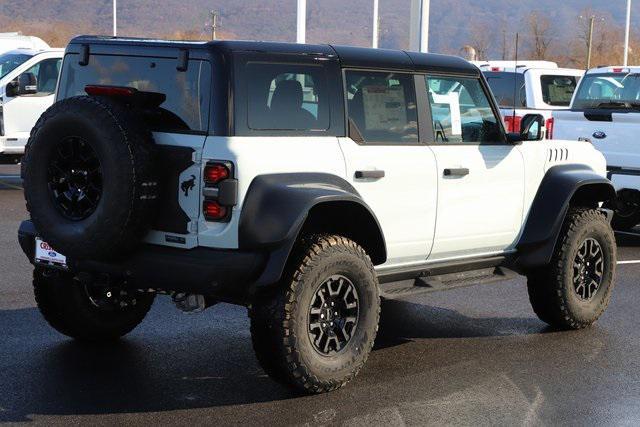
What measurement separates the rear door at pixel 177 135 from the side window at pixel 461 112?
1.76 metres

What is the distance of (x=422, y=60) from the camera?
720cm

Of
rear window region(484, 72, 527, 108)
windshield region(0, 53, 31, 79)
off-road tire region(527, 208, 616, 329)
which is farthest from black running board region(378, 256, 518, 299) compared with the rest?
windshield region(0, 53, 31, 79)

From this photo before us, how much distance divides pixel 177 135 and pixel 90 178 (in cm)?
51

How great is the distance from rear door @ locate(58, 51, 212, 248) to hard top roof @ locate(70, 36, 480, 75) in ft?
0.30

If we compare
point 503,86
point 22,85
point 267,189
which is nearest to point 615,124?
point 503,86

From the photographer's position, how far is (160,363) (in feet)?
22.3

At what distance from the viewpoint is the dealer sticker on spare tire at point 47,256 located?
6.42m

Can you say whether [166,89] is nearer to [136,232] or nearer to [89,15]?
[136,232]

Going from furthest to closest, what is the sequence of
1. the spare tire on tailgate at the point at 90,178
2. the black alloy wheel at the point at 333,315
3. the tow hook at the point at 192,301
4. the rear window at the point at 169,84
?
the black alloy wheel at the point at 333,315 < the tow hook at the point at 192,301 < the rear window at the point at 169,84 < the spare tire on tailgate at the point at 90,178

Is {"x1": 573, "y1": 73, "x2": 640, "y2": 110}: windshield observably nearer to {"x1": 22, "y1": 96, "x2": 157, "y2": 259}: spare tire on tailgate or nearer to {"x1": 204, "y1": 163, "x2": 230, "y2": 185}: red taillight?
{"x1": 204, "y1": 163, "x2": 230, "y2": 185}: red taillight

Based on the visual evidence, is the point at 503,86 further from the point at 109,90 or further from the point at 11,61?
the point at 109,90

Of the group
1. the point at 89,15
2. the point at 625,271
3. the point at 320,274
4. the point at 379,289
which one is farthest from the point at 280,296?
the point at 89,15

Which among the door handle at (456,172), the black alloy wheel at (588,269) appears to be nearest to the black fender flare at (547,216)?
the black alloy wheel at (588,269)

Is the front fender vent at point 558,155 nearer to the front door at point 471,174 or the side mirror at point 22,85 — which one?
the front door at point 471,174
